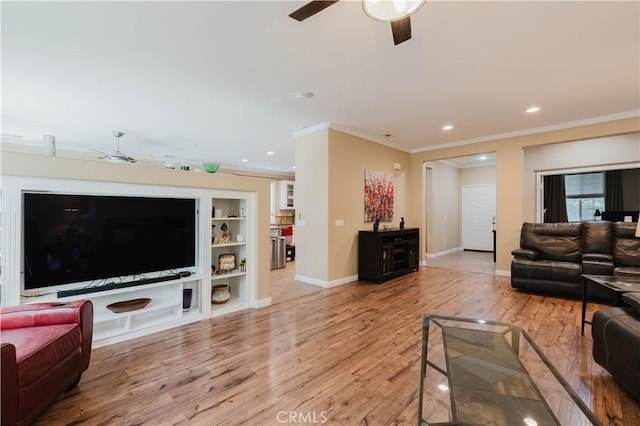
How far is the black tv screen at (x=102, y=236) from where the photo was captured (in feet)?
7.29

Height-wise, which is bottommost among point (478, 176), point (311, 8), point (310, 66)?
point (478, 176)

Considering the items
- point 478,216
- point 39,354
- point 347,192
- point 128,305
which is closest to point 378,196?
point 347,192

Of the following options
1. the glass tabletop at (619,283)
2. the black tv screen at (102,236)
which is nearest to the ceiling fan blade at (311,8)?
the black tv screen at (102,236)

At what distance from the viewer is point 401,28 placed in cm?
176

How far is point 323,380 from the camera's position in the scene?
1970 mm

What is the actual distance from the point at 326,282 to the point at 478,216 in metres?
6.14

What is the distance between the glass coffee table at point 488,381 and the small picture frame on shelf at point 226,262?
233 cm

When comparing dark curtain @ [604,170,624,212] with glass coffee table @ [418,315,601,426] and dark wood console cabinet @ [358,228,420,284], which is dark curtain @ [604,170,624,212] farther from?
glass coffee table @ [418,315,601,426]

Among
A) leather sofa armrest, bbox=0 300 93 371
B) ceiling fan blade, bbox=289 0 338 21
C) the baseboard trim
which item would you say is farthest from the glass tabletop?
leather sofa armrest, bbox=0 300 93 371

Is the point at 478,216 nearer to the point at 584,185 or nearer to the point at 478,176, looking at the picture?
the point at 478,176

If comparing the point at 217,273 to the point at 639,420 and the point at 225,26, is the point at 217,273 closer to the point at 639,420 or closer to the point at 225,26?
the point at 225,26

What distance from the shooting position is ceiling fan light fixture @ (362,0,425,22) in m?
1.57

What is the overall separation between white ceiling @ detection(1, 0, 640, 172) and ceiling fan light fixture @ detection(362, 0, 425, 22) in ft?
1.41

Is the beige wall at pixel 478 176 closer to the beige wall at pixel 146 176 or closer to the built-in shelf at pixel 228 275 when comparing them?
the beige wall at pixel 146 176
